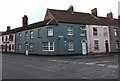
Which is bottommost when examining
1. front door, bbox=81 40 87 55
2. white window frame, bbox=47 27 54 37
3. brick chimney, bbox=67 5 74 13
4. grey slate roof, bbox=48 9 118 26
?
front door, bbox=81 40 87 55

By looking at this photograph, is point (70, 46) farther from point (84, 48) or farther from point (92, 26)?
point (92, 26)

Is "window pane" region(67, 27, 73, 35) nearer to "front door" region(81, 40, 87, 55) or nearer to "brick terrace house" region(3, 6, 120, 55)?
"brick terrace house" region(3, 6, 120, 55)

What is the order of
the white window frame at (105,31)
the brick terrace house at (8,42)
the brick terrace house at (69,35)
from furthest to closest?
the brick terrace house at (8,42), the white window frame at (105,31), the brick terrace house at (69,35)

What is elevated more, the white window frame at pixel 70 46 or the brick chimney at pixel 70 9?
the brick chimney at pixel 70 9

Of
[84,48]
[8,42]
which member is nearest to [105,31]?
[84,48]

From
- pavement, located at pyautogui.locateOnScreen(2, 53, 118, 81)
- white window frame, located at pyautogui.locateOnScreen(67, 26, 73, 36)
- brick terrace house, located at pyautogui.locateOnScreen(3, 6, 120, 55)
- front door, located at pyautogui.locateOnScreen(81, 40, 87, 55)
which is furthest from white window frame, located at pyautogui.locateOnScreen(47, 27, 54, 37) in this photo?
pavement, located at pyautogui.locateOnScreen(2, 53, 118, 81)

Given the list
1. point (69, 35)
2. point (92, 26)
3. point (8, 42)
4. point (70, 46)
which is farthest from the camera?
point (8, 42)

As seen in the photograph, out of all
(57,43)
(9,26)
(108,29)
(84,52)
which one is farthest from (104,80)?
(9,26)

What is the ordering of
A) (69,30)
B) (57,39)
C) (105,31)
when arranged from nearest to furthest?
(57,39), (69,30), (105,31)

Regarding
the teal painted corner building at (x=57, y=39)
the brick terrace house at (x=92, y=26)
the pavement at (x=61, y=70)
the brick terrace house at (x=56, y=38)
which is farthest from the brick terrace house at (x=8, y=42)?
the pavement at (x=61, y=70)

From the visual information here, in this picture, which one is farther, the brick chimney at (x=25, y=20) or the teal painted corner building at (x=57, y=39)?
the brick chimney at (x=25, y=20)

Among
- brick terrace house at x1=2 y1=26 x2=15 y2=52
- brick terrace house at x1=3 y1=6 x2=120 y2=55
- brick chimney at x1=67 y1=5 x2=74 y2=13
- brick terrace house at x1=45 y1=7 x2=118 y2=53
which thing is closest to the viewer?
brick terrace house at x1=3 y1=6 x2=120 y2=55

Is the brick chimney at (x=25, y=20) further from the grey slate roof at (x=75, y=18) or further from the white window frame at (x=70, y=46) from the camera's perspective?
the white window frame at (x=70, y=46)

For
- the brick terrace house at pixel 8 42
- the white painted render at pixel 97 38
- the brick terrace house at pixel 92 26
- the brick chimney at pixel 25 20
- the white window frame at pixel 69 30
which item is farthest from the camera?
the brick terrace house at pixel 8 42
